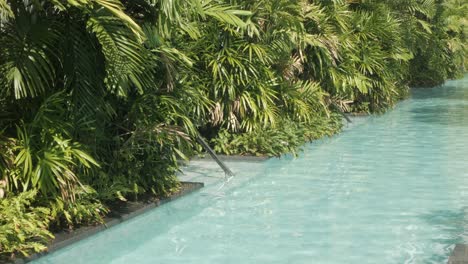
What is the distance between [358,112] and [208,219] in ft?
37.7

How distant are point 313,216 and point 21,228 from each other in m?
3.16

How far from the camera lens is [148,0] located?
7.76 metres

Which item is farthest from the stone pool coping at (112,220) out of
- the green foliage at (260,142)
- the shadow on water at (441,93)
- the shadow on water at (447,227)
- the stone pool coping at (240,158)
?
the shadow on water at (441,93)

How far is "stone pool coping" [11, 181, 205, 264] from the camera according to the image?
6.59 meters

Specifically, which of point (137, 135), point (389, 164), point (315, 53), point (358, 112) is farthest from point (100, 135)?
point (358, 112)

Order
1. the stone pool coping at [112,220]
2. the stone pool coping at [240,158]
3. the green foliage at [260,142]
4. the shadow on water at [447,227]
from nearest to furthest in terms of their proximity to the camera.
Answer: the stone pool coping at [112,220] → the shadow on water at [447,227] → the stone pool coping at [240,158] → the green foliage at [260,142]

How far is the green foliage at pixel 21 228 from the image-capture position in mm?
6109

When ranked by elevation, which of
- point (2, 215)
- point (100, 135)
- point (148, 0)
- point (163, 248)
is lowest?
point (163, 248)

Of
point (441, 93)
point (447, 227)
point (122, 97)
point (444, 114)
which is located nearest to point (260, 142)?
point (122, 97)

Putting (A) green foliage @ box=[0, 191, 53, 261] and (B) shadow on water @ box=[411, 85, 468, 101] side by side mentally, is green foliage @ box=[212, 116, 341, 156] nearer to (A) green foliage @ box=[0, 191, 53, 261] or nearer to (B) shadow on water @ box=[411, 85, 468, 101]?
(A) green foliage @ box=[0, 191, 53, 261]

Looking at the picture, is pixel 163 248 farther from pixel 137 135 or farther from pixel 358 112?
pixel 358 112

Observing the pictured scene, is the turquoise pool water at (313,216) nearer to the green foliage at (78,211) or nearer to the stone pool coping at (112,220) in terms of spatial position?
the stone pool coping at (112,220)

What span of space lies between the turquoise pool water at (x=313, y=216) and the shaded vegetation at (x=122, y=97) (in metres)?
0.44

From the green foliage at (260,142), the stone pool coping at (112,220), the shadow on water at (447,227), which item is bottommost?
the shadow on water at (447,227)
